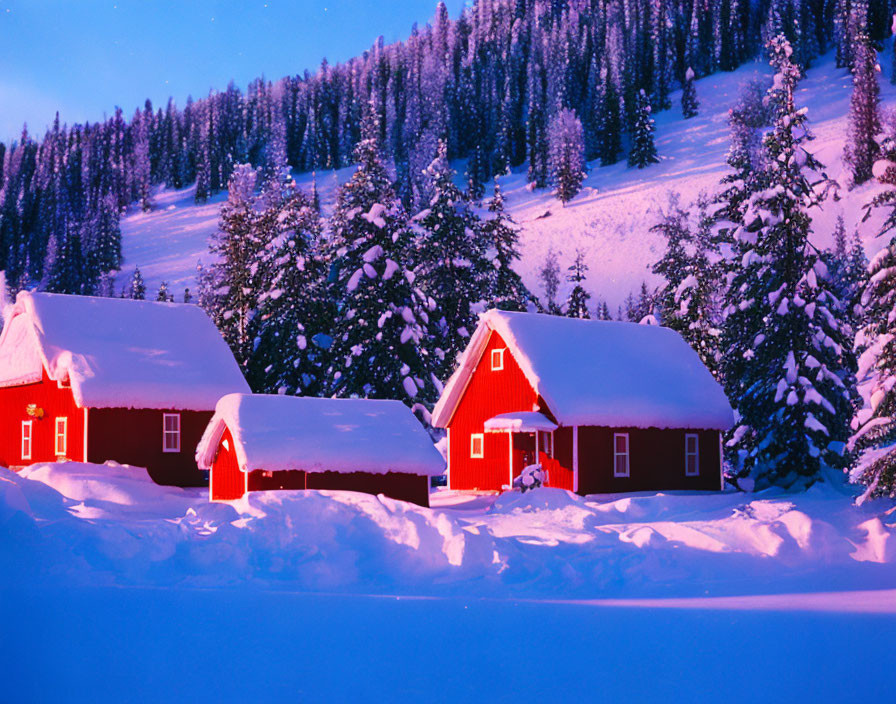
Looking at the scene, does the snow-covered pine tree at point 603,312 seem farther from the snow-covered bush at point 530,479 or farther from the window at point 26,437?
the window at point 26,437

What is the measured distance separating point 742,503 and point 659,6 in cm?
16312

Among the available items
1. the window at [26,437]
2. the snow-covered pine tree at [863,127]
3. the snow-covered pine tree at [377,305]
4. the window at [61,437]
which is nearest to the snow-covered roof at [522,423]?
the snow-covered pine tree at [377,305]

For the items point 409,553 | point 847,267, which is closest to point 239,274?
point 409,553

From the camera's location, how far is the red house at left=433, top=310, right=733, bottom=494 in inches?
1315

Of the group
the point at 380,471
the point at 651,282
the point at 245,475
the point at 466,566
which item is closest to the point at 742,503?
the point at 380,471

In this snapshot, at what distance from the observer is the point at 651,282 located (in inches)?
3743

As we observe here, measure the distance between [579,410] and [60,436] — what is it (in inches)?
731

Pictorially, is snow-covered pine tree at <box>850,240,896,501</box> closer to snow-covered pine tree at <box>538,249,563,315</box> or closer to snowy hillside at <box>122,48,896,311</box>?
snowy hillside at <box>122,48,896,311</box>

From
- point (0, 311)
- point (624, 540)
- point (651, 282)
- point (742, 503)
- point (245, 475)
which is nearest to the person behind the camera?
point (624, 540)

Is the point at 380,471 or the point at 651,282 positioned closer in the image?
the point at 380,471


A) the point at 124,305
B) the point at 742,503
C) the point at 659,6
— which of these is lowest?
the point at 742,503

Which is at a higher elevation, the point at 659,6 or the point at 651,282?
the point at 659,6

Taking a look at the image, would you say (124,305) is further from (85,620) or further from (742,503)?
(85,620)

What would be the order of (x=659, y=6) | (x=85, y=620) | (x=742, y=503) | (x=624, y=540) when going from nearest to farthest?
(x=85, y=620), (x=624, y=540), (x=742, y=503), (x=659, y=6)
